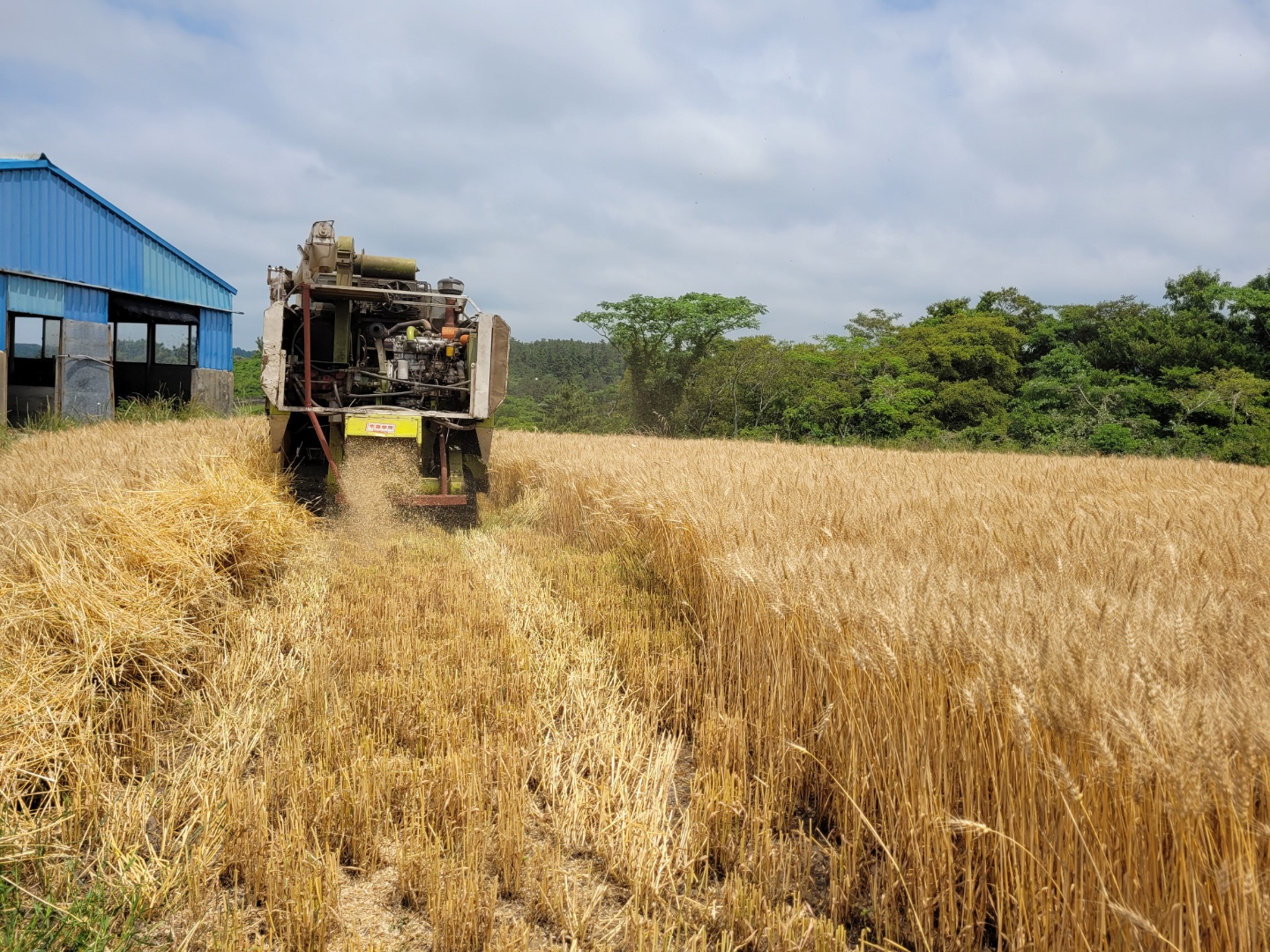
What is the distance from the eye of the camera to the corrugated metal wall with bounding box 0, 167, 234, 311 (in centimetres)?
1404

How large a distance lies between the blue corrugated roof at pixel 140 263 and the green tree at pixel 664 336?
25.5 m

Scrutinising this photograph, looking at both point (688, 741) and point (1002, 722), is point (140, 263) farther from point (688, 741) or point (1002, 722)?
point (1002, 722)

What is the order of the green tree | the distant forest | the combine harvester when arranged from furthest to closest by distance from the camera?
the green tree, the distant forest, the combine harvester

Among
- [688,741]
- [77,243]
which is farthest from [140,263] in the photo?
[688,741]

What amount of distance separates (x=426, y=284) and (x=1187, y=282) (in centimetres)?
3311

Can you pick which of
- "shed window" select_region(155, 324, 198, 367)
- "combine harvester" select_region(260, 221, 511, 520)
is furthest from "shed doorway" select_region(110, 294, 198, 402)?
"combine harvester" select_region(260, 221, 511, 520)

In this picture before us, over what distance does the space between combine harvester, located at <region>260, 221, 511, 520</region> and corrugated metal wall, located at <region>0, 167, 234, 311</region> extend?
8.91 meters

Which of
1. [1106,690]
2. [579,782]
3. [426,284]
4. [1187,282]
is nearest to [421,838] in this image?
[579,782]

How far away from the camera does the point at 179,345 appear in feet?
67.1

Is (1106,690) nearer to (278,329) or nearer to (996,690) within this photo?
(996,690)

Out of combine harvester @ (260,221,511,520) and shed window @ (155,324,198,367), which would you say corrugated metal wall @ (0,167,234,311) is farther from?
combine harvester @ (260,221,511,520)

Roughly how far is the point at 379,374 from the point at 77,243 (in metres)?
11.4

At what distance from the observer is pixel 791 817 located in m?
2.52

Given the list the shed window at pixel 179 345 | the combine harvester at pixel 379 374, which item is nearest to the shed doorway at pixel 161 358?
the shed window at pixel 179 345
